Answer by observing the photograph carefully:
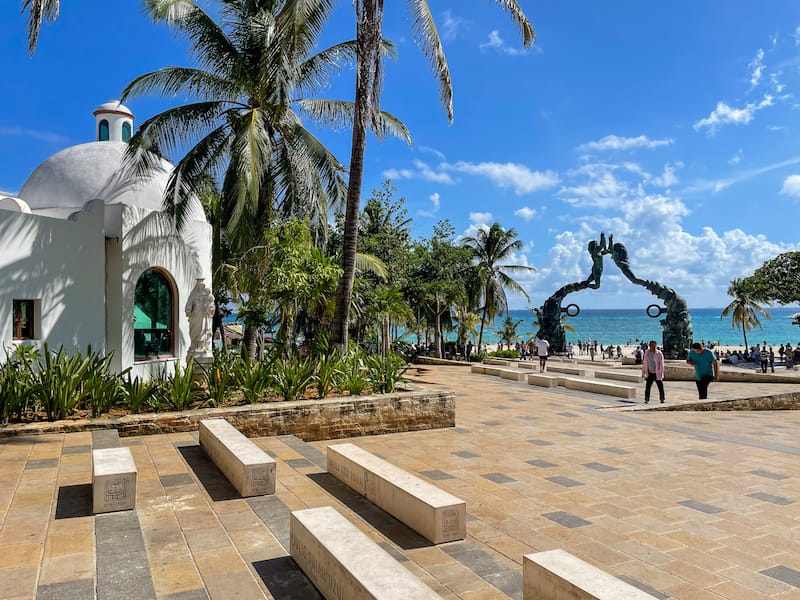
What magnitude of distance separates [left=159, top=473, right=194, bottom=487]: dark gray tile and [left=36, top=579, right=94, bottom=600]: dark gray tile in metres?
2.30

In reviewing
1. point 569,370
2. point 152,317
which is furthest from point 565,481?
point 569,370

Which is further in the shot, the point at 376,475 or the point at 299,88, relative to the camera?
the point at 299,88

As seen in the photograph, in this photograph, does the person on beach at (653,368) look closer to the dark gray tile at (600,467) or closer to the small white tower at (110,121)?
the dark gray tile at (600,467)

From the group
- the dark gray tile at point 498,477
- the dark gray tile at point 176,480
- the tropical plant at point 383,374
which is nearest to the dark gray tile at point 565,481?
the dark gray tile at point 498,477

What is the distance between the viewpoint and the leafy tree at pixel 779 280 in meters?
30.9

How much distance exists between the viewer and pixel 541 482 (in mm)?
7020

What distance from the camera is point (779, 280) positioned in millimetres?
31438

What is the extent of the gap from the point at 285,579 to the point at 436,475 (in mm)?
3564

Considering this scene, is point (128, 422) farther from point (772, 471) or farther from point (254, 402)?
point (772, 471)

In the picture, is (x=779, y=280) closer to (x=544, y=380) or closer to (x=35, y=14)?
(x=544, y=380)

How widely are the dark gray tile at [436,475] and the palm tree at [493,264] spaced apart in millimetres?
28062

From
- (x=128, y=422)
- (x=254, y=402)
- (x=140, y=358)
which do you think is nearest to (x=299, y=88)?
(x=140, y=358)

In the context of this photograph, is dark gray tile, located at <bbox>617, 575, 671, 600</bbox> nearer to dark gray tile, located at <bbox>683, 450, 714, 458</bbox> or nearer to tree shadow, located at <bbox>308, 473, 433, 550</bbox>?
tree shadow, located at <bbox>308, 473, 433, 550</bbox>

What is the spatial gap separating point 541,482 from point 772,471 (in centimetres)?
338
